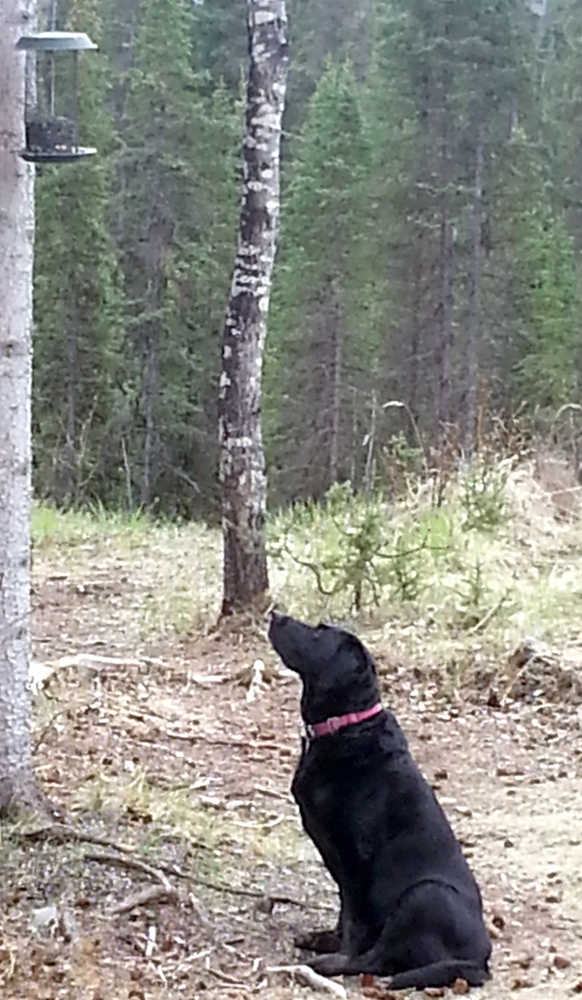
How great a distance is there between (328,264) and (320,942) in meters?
24.6

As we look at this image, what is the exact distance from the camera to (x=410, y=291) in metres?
30.2

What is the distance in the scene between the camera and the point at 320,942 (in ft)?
14.5

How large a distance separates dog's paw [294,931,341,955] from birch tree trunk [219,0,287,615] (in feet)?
12.6

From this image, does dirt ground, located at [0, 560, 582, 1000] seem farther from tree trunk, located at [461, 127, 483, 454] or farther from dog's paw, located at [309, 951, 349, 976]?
tree trunk, located at [461, 127, 483, 454]

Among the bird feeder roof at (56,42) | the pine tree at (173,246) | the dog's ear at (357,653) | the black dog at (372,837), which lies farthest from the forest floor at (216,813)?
the pine tree at (173,246)

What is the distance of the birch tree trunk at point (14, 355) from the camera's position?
4.43 m

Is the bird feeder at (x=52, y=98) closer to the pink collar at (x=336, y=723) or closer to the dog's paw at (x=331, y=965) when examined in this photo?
the pink collar at (x=336, y=723)

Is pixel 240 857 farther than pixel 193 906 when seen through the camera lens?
Yes

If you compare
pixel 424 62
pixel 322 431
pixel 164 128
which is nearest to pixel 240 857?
pixel 322 431

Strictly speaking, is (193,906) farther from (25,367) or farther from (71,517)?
(71,517)

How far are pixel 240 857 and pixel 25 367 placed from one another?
5.87 feet

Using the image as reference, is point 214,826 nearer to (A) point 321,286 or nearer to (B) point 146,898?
(B) point 146,898

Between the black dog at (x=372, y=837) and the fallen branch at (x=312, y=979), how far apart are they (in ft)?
0.22

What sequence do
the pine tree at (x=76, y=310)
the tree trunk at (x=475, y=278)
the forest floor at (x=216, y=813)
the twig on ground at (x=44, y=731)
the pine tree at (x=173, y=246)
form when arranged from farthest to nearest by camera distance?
the tree trunk at (x=475, y=278)
the pine tree at (x=173, y=246)
the pine tree at (x=76, y=310)
the twig on ground at (x=44, y=731)
the forest floor at (x=216, y=813)
